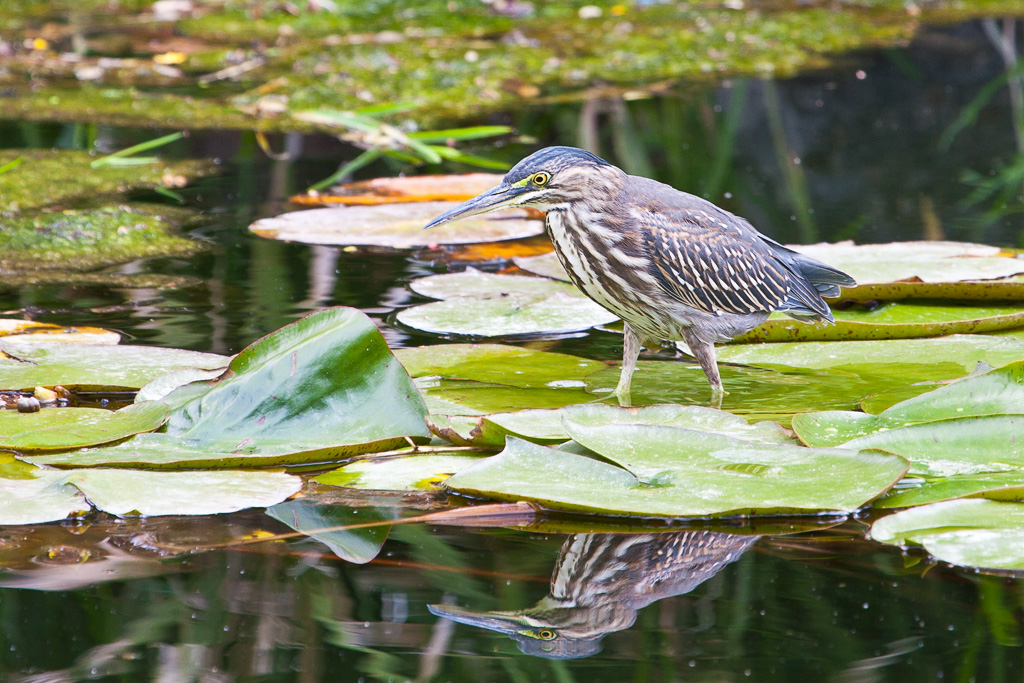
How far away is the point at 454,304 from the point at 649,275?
0.84 meters

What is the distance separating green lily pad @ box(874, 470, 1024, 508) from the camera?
2.39m

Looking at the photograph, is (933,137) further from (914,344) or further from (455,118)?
(914,344)

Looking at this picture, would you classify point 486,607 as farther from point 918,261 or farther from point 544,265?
point 918,261

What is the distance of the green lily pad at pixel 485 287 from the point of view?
4102 mm

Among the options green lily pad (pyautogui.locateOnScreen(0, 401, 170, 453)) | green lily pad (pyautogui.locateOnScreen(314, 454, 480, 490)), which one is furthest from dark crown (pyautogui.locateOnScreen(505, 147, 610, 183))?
green lily pad (pyautogui.locateOnScreen(0, 401, 170, 453))

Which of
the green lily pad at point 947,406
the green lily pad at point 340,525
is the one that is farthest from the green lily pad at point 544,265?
the green lily pad at point 340,525

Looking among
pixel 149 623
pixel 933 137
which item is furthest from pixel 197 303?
pixel 933 137

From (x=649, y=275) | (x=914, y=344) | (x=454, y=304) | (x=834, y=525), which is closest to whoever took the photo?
(x=834, y=525)

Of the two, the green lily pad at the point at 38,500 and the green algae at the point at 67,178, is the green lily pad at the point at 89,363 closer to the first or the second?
the green lily pad at the point at 38,500

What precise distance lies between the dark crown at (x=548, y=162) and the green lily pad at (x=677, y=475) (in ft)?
3.21

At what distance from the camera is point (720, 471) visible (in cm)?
258

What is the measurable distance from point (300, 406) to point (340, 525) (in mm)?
454

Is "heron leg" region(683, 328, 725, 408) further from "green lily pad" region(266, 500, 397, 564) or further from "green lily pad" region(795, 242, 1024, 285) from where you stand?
"green lily pad" region(266, 500, 397, 564)

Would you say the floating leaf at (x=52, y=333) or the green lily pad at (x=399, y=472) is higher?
the floating leaf at (x=52, y=333)
